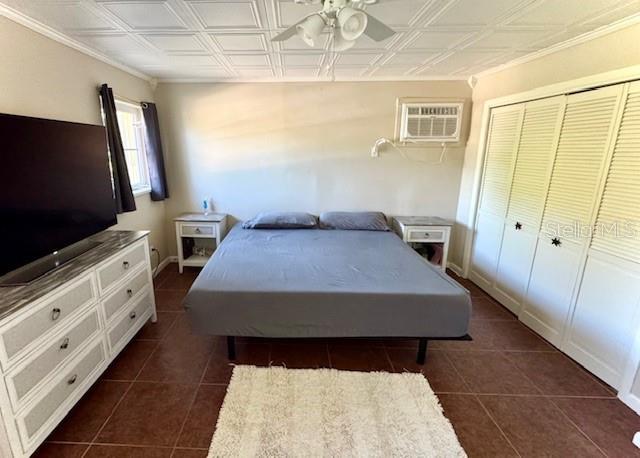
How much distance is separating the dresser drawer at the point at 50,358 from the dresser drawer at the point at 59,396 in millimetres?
72

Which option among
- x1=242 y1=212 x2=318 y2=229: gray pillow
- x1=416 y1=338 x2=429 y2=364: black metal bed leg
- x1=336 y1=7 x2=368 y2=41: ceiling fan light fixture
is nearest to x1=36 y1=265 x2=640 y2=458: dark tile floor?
x1=416 y1=338 x2=429 y2=364: black metal bed leg

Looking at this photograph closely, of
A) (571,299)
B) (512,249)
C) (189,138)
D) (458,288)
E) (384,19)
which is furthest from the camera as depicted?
(189,138)

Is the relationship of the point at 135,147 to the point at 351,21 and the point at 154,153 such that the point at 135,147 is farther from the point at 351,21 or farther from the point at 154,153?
the point at 351,21

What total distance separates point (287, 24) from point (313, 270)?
175 cm

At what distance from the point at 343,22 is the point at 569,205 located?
217 cm

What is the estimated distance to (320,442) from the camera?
1.63m

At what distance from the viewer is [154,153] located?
347 centimetres

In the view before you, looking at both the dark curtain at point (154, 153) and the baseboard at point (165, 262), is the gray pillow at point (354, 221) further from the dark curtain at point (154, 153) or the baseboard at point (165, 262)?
the baseboard at point (165, 262)

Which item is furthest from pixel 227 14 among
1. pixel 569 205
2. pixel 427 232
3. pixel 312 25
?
pixel 427 232

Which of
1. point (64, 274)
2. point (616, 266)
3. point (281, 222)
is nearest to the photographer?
point (64, 274)

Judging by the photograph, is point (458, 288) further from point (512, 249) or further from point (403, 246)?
point (512, 249)

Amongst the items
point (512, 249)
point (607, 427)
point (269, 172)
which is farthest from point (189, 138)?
point (607, 427)

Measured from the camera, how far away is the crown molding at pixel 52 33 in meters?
1.84

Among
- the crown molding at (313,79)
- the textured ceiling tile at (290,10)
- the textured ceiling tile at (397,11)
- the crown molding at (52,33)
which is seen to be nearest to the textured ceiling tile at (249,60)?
the crown molding at (313,79)
